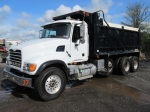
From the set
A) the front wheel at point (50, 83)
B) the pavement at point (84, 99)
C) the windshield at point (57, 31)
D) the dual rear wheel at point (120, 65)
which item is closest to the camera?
the pavement at point (84, 99)

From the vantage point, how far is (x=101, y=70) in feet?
24.7

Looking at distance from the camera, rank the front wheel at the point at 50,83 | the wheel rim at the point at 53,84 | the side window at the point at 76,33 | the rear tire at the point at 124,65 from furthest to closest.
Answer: the rear tire at the point at 124,65 < the side window at the point at 76,33 < the wheel rim at the point at 53,84 < the front wheel at the point at 50,83

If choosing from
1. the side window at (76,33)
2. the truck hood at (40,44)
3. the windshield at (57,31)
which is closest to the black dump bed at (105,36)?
the side window at (76,33)

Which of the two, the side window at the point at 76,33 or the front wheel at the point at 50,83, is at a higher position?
the side window at the point at 76,33

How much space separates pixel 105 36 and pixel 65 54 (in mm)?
2795

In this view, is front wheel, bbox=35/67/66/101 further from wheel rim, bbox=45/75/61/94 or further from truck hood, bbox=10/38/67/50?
truck hood, bbox=10/38/67/50

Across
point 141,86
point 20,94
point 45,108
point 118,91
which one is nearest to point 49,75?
point 45,108

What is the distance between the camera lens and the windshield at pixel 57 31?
5789mm

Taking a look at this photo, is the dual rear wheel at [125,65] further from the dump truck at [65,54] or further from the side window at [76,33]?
the side window at [76,33]

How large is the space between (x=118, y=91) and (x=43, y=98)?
296cm

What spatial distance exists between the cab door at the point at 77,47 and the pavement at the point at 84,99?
1267 millimetres

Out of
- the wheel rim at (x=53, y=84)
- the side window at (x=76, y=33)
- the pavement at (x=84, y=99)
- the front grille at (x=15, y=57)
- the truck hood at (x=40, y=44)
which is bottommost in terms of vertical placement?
the pavement at (x=84, y=99)

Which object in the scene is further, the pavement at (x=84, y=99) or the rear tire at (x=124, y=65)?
the rear tire at (x=124, y=65)

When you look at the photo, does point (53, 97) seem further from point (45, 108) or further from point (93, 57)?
point (93, 57)
